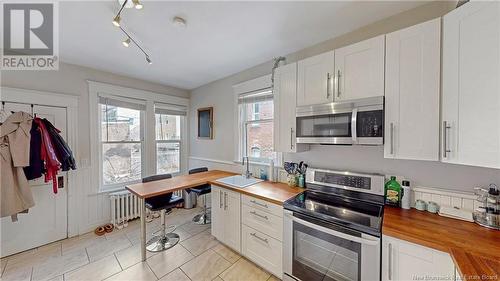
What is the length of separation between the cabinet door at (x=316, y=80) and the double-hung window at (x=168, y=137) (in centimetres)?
278

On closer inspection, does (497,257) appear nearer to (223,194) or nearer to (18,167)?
(223,194)

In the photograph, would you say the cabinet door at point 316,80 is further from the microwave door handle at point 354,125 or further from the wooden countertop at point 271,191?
the wooden countertop at point 271,191

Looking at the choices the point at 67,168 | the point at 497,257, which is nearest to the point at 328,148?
the point at 497,257

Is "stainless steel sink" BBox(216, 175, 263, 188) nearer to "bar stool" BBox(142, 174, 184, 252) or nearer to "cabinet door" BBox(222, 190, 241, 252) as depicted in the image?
"cabinet door" BBox(222, 190, 241, 252)

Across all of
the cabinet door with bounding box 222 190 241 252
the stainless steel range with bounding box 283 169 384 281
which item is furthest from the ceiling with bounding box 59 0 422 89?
the cabinet door with bounding box 222 190 241 252

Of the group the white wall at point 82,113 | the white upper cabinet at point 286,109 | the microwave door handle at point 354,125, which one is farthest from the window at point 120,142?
the microwave door handle at point 354,125

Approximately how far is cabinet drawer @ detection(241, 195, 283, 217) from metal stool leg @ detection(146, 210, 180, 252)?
1.20 m

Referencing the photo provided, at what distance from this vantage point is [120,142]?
3.13 metres

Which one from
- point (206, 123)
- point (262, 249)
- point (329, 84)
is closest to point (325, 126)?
point (329, 84)

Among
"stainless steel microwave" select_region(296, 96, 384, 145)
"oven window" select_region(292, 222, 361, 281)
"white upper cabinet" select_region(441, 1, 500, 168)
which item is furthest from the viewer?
"stainless steel microwave" select_region(296, 96, 384, 145)

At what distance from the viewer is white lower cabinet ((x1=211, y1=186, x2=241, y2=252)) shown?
2.17m

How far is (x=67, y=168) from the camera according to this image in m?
2.37

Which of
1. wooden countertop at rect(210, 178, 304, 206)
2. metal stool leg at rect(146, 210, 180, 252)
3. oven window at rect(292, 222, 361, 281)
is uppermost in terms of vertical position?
wooden countertop at rect(210, 178, 304, 206)

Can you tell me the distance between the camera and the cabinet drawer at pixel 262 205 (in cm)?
176
